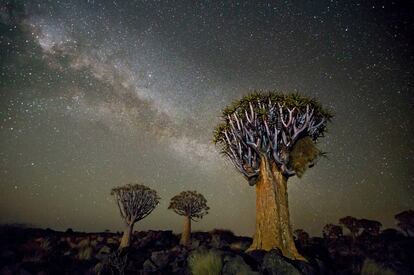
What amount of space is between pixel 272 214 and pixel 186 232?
42.4ft

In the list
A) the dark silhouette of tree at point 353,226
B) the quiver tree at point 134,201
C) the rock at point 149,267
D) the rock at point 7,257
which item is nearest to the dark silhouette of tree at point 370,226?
the dark silhouette of tree at point 353,226

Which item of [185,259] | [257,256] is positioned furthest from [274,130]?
[185,259]

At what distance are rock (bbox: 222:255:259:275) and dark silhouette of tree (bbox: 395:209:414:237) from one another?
26.2 m

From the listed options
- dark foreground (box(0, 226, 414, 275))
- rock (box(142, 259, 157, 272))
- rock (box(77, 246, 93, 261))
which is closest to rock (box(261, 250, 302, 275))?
dark foreground (box(0, 226, 414, 275))

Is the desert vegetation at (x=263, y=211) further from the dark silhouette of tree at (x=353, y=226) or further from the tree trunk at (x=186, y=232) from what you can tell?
the dark silhouette of tree at (x=353, y=226)

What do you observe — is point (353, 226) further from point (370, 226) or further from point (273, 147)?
point (273, 147)

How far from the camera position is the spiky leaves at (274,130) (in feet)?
39.4

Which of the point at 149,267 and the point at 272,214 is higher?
the point at 272,214

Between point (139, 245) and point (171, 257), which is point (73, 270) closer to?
point (171, 257)

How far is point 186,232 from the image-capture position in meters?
22.5

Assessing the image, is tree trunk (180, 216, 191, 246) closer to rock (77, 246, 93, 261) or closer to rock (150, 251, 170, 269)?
rock (77, 246, 93, 261)

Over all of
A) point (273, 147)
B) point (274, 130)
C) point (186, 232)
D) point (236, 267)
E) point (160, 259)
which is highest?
point (274, 130)

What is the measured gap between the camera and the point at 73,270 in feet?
43.9

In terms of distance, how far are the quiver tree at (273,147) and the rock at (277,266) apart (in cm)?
142
